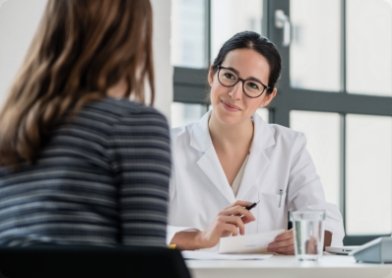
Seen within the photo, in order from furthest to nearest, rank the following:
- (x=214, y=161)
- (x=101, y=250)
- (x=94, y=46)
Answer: (x=214, y=161) < (x=94, y=46) < (x=101, y=250)

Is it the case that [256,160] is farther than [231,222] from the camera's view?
Yes

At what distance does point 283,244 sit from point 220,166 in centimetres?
60

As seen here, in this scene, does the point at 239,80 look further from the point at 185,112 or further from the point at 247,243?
the point at 185,112

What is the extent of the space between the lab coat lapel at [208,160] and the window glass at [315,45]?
1226mm

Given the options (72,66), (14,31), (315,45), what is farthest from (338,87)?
(72,66)

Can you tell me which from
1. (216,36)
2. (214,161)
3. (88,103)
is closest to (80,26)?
(88,103)

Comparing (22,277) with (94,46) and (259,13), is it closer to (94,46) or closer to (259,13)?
(94,46)

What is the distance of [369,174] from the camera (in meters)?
4.12

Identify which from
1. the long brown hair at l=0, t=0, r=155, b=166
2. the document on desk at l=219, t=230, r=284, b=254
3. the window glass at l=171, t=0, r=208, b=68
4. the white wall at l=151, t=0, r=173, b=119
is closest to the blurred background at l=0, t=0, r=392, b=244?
the window glass at l=171, t=0, r=208, b=68

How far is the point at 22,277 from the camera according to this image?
0.90 metres

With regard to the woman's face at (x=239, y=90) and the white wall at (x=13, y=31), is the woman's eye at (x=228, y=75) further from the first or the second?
the white wall at (x=13, y=31)

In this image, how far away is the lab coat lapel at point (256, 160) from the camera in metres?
2.58

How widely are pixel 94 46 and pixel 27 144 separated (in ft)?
0.66

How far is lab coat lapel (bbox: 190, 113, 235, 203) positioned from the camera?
101 inches
